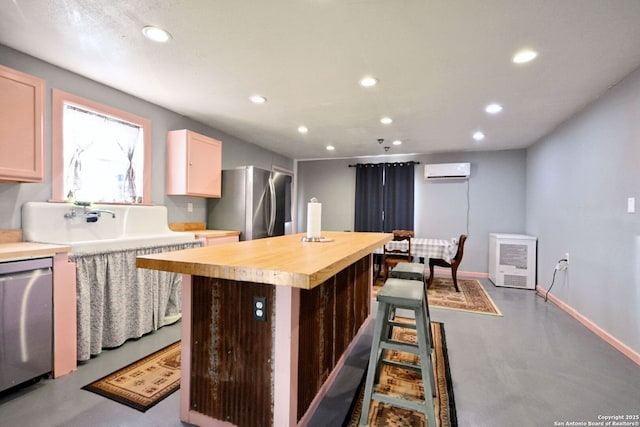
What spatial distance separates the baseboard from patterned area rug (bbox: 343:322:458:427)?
4.58ft

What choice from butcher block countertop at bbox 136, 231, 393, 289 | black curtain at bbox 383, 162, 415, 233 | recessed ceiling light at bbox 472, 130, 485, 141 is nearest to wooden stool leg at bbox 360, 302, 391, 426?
butcher block countertop at bbox 136, 231, 393, 289

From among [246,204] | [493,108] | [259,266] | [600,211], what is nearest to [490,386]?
[259,266]

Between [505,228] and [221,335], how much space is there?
5461mm

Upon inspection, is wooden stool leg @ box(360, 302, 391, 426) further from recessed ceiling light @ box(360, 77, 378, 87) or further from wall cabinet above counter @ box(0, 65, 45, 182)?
wall cabinet above counter @ box(0, 65, 45, 182)

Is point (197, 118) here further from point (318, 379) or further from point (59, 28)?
point (318, 379)

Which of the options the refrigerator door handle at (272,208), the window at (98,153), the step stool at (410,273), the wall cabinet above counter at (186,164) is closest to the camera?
the step stool at (410,273)

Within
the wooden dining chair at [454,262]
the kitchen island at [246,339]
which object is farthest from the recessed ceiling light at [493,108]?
the kitchen island at [246,339]

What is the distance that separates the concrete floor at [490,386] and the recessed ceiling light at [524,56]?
90.0 inches

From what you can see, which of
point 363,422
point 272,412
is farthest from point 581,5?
point 272,412

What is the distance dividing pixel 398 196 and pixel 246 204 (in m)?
3.22

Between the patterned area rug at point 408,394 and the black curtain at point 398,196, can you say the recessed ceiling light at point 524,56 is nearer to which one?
the patterned area rug at point 408,394

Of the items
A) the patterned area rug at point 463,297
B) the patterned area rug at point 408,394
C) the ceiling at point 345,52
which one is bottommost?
the patterned area rug at point 463,297

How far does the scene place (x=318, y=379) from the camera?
1694mm

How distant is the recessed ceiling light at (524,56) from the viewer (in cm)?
209
